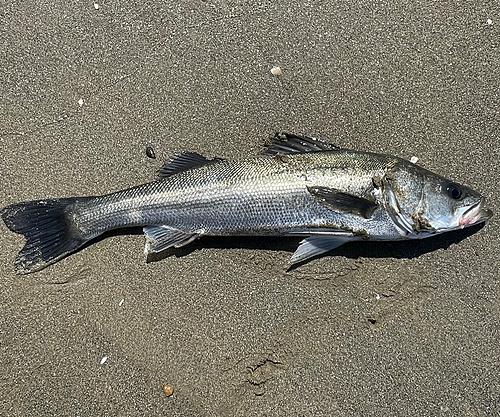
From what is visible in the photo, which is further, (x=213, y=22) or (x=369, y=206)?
(x=213, y=22)

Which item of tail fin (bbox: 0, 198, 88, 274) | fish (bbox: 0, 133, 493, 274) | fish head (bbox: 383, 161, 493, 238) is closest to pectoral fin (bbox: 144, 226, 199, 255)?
fish (bbox: 0, 133, 493, 274)

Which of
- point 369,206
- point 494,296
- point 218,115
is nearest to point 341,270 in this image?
point 369,206

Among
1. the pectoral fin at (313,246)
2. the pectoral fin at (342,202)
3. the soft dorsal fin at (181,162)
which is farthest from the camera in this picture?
the soft dorsal fin at (181,162)

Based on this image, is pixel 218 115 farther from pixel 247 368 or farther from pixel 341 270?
pixel 247 368

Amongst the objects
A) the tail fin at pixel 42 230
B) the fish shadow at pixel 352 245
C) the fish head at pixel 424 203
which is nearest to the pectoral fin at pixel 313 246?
the fish shadow at pixel 352 245

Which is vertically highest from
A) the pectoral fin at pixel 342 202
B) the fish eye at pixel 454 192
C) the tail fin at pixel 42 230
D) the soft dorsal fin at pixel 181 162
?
the soft dorsal fin at pixel 181 162

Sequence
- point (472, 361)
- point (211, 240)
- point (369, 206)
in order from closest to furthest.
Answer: point (369, 206) → point (472, 361) → point (211, 240)

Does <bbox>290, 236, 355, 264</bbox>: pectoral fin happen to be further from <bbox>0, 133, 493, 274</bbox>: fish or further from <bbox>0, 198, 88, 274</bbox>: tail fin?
<bbox>0, 198, 88, 274</bbox>: tail fin

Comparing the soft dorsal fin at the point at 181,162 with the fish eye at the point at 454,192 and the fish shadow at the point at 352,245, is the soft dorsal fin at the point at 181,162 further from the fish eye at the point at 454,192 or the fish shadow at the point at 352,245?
the fish eye at the point at 454,192
